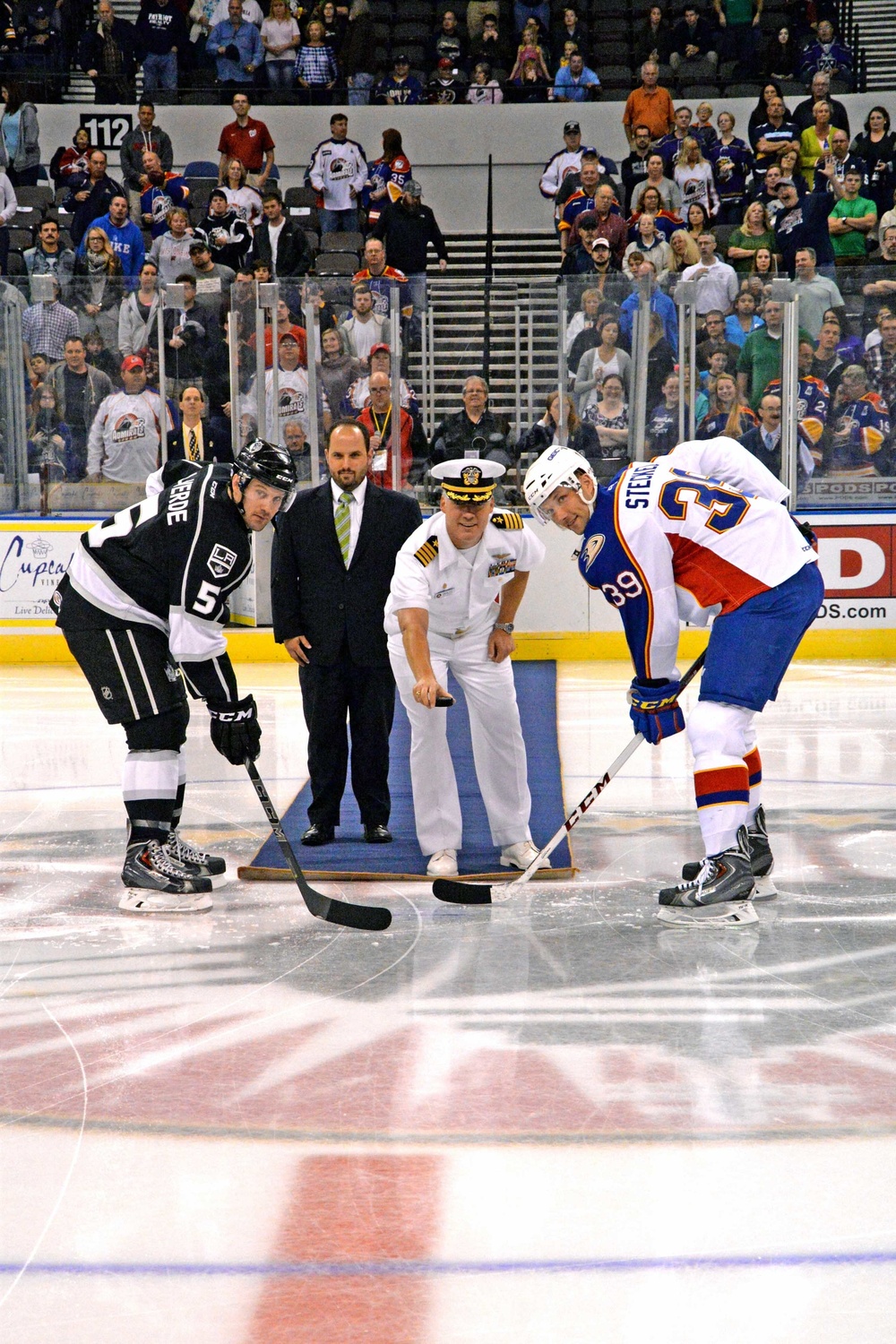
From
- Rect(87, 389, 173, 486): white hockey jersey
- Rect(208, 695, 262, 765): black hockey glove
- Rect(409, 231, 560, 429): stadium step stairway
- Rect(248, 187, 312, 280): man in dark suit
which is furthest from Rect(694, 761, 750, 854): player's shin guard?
Rect(248, 187, 312, 280): man in dark suit

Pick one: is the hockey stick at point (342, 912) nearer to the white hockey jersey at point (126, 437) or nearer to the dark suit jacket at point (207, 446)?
the dark suit jacket at point (207, 446)

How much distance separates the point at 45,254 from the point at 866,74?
8.20 meters

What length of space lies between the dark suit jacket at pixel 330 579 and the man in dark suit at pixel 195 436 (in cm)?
409

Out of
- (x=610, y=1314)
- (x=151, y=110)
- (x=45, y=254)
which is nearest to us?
(x=610, y=1314)

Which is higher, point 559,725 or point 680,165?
point 680,165

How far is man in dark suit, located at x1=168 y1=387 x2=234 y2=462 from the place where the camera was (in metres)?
8.98

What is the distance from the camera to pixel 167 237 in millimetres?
10656

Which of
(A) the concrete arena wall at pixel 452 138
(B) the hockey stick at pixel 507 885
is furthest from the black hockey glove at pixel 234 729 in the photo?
(A) the concrete arena wall at pixel 452 138

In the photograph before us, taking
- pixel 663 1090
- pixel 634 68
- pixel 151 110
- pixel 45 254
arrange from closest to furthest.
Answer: pixel 663 1090 < pixel 45 254 < pixel 151 110 < pixel 634 68

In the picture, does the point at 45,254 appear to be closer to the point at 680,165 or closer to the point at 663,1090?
the point at 680,165

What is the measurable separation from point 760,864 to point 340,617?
152 cm

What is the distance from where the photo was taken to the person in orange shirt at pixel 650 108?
41.9 ft

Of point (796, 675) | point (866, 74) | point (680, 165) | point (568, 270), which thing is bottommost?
point (796, 675)

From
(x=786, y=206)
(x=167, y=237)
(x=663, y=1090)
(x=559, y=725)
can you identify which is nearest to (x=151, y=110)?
(x=167, y=237)
